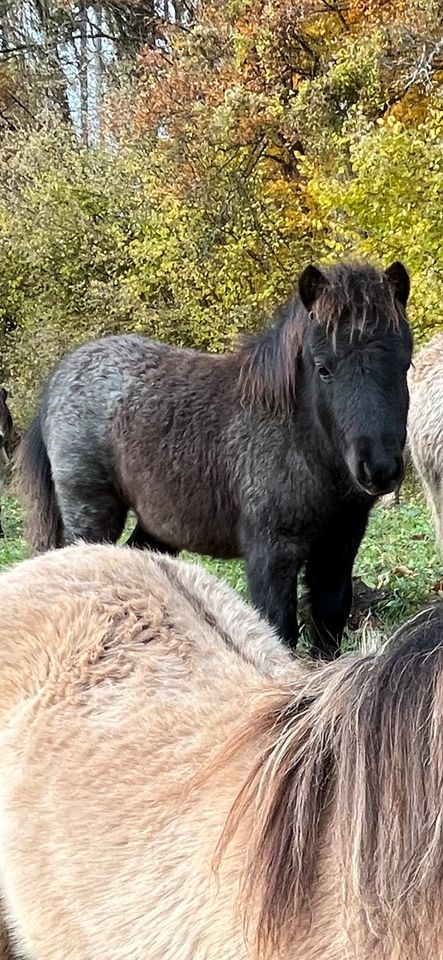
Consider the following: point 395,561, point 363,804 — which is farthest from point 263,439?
point 363,804

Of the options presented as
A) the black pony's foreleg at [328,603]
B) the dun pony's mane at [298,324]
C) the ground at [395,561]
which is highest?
the dun pony's mane at [298,324]

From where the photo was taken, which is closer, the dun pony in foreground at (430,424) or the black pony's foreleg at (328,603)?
the black pony's foreleg at (328,603)

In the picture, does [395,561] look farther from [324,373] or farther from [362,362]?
[362,362]

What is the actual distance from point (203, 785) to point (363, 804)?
37 centimetres

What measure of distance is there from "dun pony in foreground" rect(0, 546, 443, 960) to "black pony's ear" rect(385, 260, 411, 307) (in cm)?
238

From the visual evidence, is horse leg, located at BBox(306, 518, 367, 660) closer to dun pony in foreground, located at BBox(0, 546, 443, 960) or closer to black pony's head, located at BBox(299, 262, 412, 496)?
black pony's head, located at BBox(299, 262, 412, 496)

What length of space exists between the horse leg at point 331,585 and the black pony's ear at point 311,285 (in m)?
1.11

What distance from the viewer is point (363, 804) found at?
1.11m

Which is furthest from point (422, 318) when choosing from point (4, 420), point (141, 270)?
point (141, 270)

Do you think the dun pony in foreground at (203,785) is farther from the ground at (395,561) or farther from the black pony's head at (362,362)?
the ground at (395,561)

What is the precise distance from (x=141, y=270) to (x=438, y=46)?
5.99m

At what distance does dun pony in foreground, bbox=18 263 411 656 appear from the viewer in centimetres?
391

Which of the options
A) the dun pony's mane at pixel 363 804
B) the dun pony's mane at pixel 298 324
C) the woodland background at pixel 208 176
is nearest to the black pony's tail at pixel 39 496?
the dun pony's mane at pixel 298 324

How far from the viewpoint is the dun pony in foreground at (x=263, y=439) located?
3908 millimetres
